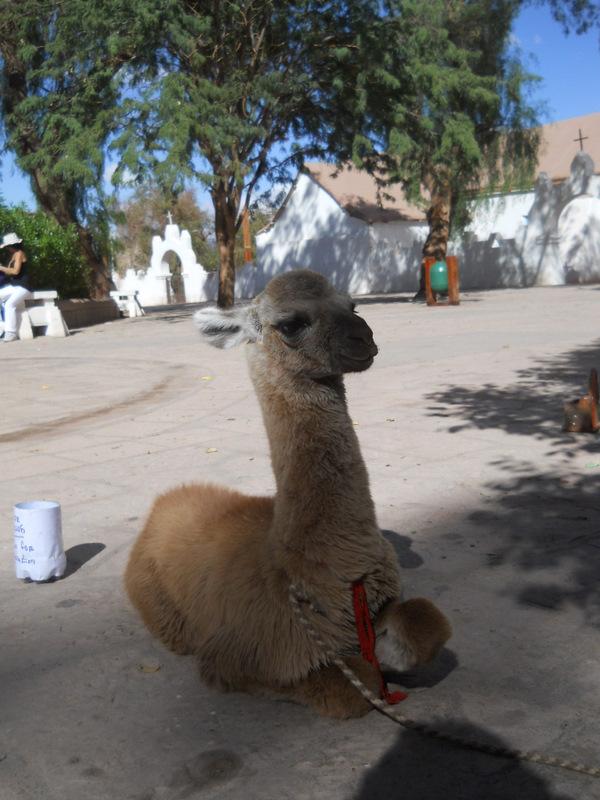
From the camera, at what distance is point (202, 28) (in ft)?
65.5

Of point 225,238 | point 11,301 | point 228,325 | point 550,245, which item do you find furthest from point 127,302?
point 228,325

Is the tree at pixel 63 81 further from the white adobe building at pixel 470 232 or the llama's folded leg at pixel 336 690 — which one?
the llama's folded leg at pixel 336 690

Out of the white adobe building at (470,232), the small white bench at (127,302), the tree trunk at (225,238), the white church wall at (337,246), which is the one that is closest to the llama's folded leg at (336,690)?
the tree trunk at (225,238)

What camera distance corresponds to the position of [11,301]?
18.4 metres

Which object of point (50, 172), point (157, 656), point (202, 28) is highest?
point (202, 28)

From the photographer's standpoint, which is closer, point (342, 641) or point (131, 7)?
point (342, 641)

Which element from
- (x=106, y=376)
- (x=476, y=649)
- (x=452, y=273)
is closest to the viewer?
(x=476, y=649)

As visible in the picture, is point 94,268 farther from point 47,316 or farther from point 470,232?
point 470,232

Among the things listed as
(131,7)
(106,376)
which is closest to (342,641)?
(106,376)

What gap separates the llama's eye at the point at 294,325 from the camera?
279cm

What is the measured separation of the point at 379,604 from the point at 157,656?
0.96 meters

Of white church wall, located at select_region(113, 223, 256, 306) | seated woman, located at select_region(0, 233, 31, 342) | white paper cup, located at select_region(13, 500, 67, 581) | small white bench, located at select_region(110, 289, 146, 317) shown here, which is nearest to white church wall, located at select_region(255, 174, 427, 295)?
white church wall, located at select_region(113, 223, 256, 306)

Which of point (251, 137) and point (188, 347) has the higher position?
point (251, 137)

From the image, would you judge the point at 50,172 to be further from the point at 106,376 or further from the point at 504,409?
the point at 504,409
